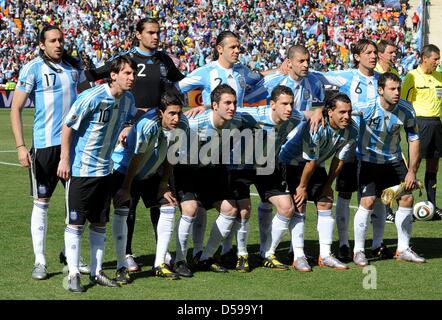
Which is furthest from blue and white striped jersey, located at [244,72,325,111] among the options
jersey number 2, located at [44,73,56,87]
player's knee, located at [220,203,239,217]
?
jersey number 2, located at [44,73,56,87]

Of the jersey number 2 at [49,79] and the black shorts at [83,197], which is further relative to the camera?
the jersey number 2 at [49,79]

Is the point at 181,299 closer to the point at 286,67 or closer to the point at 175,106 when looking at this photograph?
the point at 175,106

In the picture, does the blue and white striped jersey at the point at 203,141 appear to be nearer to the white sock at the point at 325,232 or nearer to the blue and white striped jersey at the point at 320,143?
the blue and white striped jersey at the point at 320,143

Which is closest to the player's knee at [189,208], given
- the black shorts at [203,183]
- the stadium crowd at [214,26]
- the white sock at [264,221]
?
the black shorts at [203,183]

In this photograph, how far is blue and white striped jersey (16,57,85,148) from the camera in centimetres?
859

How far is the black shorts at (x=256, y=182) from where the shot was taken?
9117 millimetres

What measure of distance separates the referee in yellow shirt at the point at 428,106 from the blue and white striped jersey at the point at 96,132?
6.09 metres

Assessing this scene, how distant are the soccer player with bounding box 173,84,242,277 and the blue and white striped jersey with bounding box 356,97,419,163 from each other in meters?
1.60

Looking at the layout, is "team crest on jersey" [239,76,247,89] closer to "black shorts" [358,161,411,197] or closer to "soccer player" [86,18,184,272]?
"soccer player" [86,18,184,272]

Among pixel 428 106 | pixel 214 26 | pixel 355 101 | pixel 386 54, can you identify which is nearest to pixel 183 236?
pixel 355 101

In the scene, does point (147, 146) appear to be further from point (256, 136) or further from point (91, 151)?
point (256, 136)

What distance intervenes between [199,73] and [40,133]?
79.5 inches

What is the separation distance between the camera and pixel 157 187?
8758 millimetres
